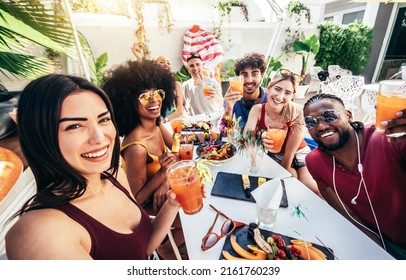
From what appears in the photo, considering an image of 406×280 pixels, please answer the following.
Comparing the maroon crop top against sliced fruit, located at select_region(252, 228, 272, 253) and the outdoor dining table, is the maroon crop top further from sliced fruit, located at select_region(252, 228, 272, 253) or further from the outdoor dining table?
sliced fruit, located at select_region(252, 228, 272, 253)

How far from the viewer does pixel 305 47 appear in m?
7.56

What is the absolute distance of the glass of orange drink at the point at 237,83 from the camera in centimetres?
278

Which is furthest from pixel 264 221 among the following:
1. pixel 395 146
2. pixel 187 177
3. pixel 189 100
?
pixel 189 100

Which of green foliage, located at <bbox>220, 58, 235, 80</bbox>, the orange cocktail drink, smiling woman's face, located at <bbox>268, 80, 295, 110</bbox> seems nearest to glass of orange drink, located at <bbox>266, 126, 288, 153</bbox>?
smiling woman's face, located at <bbox>268, 80, 295, 110</bbox>

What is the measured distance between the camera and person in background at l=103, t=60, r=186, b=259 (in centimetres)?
179

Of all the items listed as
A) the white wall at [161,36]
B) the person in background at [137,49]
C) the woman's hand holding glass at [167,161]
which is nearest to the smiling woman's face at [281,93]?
the woman's hand holding glass at [167,161]

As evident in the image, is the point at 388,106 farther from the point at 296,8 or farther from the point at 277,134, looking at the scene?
the point at 296,8

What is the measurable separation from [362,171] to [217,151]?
1.21 metres

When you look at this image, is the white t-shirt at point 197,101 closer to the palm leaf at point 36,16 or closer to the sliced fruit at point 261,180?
the sliced fruit at point 261,180

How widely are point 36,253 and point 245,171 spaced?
1.50 metres

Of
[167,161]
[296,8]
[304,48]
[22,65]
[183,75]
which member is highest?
[296,8]

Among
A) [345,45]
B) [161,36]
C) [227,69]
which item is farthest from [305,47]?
[161,36]

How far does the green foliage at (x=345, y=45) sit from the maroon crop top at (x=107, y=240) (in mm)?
9711
